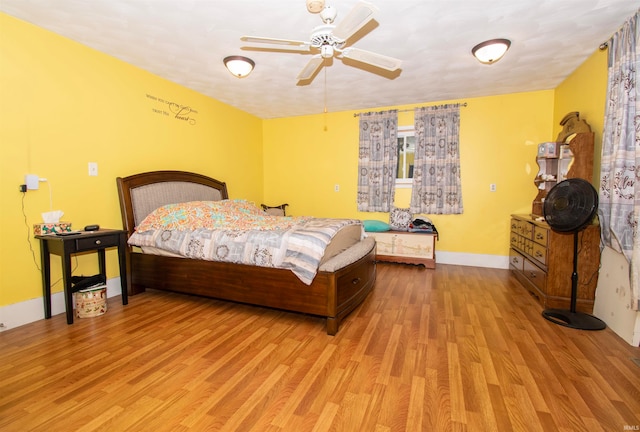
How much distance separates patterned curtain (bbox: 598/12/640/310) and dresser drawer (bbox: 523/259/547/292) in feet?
2.12

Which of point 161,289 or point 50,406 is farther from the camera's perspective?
point 161,289

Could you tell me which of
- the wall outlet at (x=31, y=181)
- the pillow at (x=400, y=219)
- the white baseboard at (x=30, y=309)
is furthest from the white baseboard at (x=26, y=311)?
the pillow at (x=400, y=219)

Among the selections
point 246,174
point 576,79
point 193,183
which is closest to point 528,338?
point 576,79

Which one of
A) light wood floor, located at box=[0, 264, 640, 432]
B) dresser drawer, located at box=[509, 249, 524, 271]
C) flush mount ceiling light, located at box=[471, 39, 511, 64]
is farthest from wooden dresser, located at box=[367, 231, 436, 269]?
flush mount ceiling light, located at box=[471, 39, 511, 64]

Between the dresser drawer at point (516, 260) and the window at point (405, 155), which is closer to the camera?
the dresser drawer at point (516, 260)

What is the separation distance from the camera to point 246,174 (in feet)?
17.9

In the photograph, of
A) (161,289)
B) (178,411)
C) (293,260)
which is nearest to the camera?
(178,411)

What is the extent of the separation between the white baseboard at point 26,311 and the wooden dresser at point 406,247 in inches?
151

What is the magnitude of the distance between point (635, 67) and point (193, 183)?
458cm

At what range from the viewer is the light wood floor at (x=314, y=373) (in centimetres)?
152

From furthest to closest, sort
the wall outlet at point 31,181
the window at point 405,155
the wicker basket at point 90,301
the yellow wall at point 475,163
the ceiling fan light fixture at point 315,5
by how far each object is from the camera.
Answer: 1. the window at point 405,155
2. the yellow wall at point 475,163
3. the wicker basket at point 90,301
4. the wall outlet at point 31,181
5. the ceiling fan light fixture at point 315,5

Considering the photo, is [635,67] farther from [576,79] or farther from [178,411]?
[178,411]

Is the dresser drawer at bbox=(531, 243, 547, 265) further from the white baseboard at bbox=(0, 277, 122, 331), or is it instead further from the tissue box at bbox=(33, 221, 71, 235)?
the white baseboard at bbox=(0, 277, 122, 331)

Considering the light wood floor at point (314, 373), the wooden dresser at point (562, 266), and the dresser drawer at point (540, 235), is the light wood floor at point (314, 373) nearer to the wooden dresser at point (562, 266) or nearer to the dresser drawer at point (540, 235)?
the wooden dresser at point (562, 266)
